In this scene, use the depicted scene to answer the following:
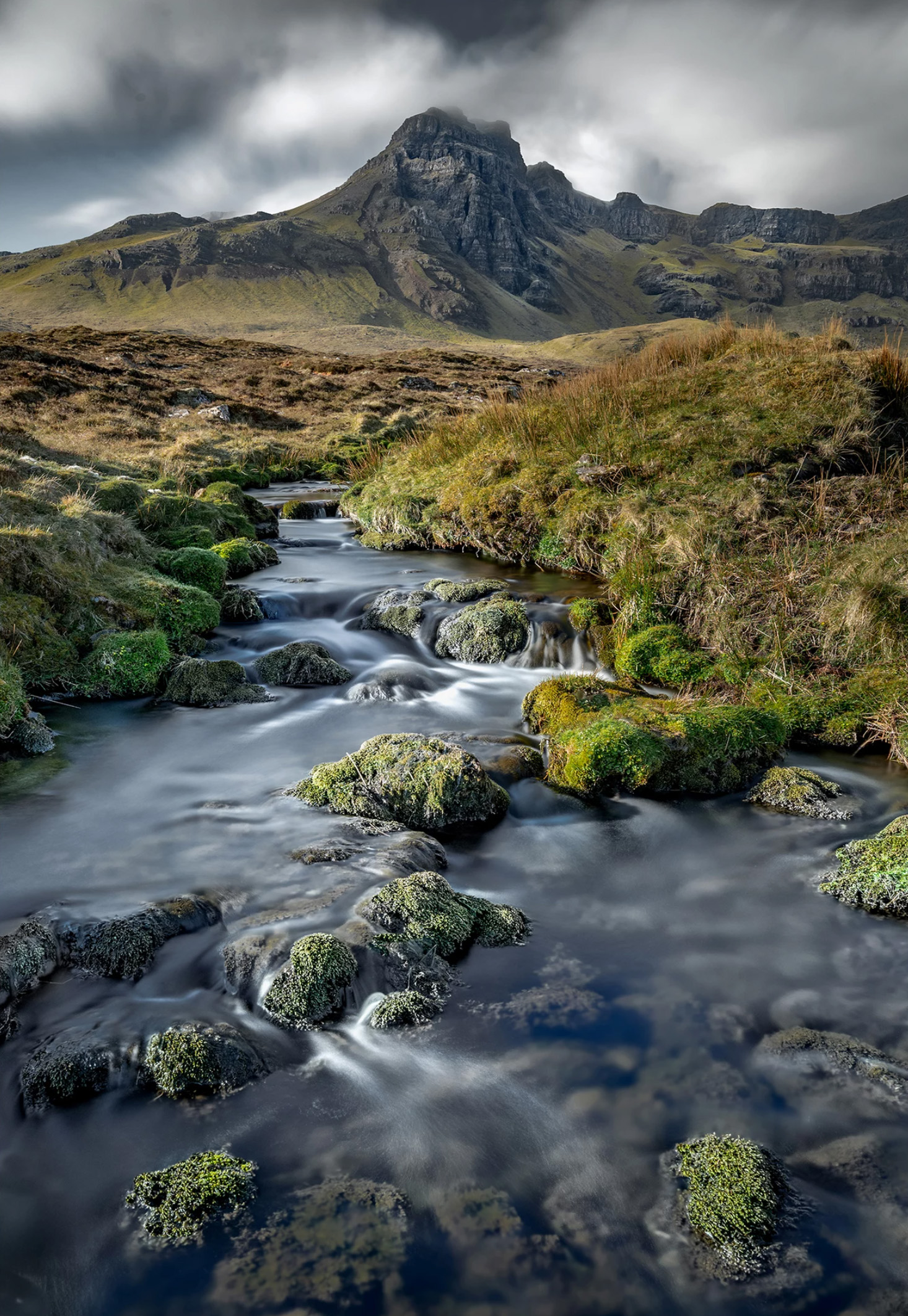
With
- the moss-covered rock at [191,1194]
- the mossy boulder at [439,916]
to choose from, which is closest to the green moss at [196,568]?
the mossy boulder at [439,916]

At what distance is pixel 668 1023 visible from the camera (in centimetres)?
436

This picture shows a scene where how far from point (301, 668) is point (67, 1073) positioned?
6.34m

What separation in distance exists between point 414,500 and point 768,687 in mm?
10483

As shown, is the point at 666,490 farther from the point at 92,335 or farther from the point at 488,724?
the point at 92,335

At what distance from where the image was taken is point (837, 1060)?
4.04 metres

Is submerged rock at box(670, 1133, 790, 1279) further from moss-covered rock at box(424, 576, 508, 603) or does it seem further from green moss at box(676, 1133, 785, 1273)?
moss-covered rock at box(424, 576, 508, 603)

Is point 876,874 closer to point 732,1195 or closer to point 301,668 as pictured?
point 732,1195

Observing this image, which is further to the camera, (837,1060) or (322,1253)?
(837,1060)

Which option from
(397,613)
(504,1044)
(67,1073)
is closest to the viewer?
(67,1073)

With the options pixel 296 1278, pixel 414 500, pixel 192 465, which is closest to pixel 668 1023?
pixel 296 1278

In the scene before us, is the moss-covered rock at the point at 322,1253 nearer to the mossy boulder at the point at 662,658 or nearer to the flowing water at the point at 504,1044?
the flowing water at the point at 504,1044

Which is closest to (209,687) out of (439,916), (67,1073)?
(439,916)

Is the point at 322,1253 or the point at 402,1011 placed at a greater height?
the point at 402,1011

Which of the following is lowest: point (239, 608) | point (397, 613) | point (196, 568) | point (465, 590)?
point (397, 613)
